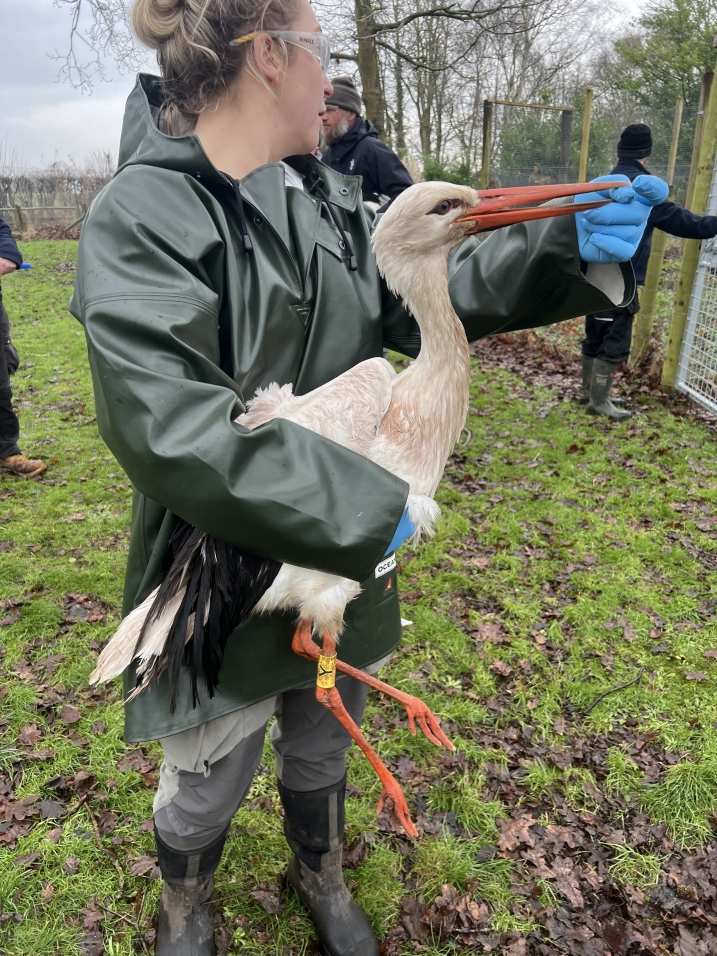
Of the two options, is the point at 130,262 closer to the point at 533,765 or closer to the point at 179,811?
the point at 179,811

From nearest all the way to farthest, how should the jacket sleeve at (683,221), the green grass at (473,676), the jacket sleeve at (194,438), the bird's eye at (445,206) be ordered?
the jacket sleeve at (194,438) → the bird's eye at (445,206) → the green grass at (473,676) → the jacket sleeve at (683,221)

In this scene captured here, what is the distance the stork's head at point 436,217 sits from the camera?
6.56ft

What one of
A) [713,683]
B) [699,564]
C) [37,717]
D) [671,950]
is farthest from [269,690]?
[699,564]

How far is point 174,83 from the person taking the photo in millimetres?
1702

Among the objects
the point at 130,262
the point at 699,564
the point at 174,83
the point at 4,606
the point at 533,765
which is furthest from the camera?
the point at 699,564

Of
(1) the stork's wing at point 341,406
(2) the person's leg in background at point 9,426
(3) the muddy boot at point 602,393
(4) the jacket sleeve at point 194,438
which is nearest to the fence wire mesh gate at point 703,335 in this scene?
(3) the muddy boot at point 602,393

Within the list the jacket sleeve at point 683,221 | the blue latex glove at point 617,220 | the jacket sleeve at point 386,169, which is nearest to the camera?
the blue latex glove at point 617,220

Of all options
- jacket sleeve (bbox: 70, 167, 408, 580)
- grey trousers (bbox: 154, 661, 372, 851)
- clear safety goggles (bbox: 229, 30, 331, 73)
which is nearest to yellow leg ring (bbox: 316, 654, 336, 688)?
grey trousers (bbox: 154, 661, 372, 851)

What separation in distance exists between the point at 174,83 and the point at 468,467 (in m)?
5.04

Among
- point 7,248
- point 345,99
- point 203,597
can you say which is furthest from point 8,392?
point 203,597

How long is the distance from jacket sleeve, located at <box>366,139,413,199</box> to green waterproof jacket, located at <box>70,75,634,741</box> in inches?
189

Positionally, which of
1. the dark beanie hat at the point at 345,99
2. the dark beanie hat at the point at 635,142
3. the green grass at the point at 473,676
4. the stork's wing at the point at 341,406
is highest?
the dark beanie hat at the point at 345,99

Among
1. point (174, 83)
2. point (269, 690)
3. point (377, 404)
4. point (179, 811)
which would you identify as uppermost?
point (174, 83)

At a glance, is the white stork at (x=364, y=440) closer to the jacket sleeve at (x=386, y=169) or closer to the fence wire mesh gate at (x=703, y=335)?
the jacket sleeve at (x=386, y=169)
